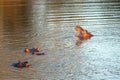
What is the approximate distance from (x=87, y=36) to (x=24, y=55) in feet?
8.18

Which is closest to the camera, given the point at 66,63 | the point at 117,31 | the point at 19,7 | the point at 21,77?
the point at 21,77

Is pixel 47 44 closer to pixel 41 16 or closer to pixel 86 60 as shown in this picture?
pixel 86 60

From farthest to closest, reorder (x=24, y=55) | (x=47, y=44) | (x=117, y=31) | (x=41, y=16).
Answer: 1. (x=41, y=16)
2. (x=117, y=31)
3. (x=47, y=44)
4. (x=24, y=55)

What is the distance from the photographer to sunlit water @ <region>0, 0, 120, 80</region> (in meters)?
8.38

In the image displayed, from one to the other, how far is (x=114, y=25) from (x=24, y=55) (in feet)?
15.6

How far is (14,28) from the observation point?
13.6 metres

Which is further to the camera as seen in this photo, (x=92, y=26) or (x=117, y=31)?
(x=92, y=26)

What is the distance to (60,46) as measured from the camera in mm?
10734

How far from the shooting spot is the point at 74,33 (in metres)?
12.5

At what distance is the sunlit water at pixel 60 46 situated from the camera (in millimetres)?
8383

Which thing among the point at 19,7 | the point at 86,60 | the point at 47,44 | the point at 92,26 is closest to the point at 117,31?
the point at 92,26

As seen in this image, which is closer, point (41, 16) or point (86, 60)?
point (86, 60)

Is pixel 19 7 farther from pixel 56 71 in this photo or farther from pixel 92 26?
pixel 56 71

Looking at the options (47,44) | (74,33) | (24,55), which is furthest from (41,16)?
(24,55)
